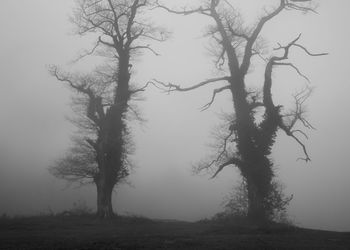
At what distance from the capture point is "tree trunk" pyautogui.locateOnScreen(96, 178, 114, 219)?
25.4 m

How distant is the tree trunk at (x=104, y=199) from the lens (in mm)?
25438

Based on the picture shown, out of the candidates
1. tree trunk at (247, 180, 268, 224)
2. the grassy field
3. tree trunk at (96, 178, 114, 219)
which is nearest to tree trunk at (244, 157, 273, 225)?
tree trunk at (247, 180, 268, 224)

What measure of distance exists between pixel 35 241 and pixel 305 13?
20124mm

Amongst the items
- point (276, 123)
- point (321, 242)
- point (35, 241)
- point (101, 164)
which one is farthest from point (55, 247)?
point (276, 123)

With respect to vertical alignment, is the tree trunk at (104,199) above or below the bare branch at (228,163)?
below

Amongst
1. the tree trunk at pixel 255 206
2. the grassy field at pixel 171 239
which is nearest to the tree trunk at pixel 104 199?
the grassy field at pixel 171 239

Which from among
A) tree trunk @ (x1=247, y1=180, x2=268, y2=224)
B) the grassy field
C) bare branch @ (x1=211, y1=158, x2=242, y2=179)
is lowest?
the grassy field

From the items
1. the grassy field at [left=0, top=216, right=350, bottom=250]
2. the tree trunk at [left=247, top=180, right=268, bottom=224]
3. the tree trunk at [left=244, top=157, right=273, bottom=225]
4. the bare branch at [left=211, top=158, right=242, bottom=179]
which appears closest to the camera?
the grassy field at [left=0, top=216, right=350, bottom=250]

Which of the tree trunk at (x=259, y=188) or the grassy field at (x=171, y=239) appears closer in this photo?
the grassy field at (x=171, y=239)

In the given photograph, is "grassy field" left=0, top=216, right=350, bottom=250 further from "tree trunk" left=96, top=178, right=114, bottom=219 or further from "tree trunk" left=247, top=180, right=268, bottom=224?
"tree trunk" left=96, top=178, right=114, bottom=219

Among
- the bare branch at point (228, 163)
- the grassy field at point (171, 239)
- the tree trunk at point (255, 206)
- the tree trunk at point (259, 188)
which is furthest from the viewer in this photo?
the bare branch at point (228, 163)

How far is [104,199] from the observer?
2589cm

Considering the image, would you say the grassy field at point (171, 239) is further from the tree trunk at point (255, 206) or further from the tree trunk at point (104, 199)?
the tree trunk at point (104, 199)

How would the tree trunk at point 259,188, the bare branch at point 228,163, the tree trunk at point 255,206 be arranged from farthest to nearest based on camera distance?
the bare branch at point 228,163
the tree trunk at point 259,188
the tree trunk at point 255,206
